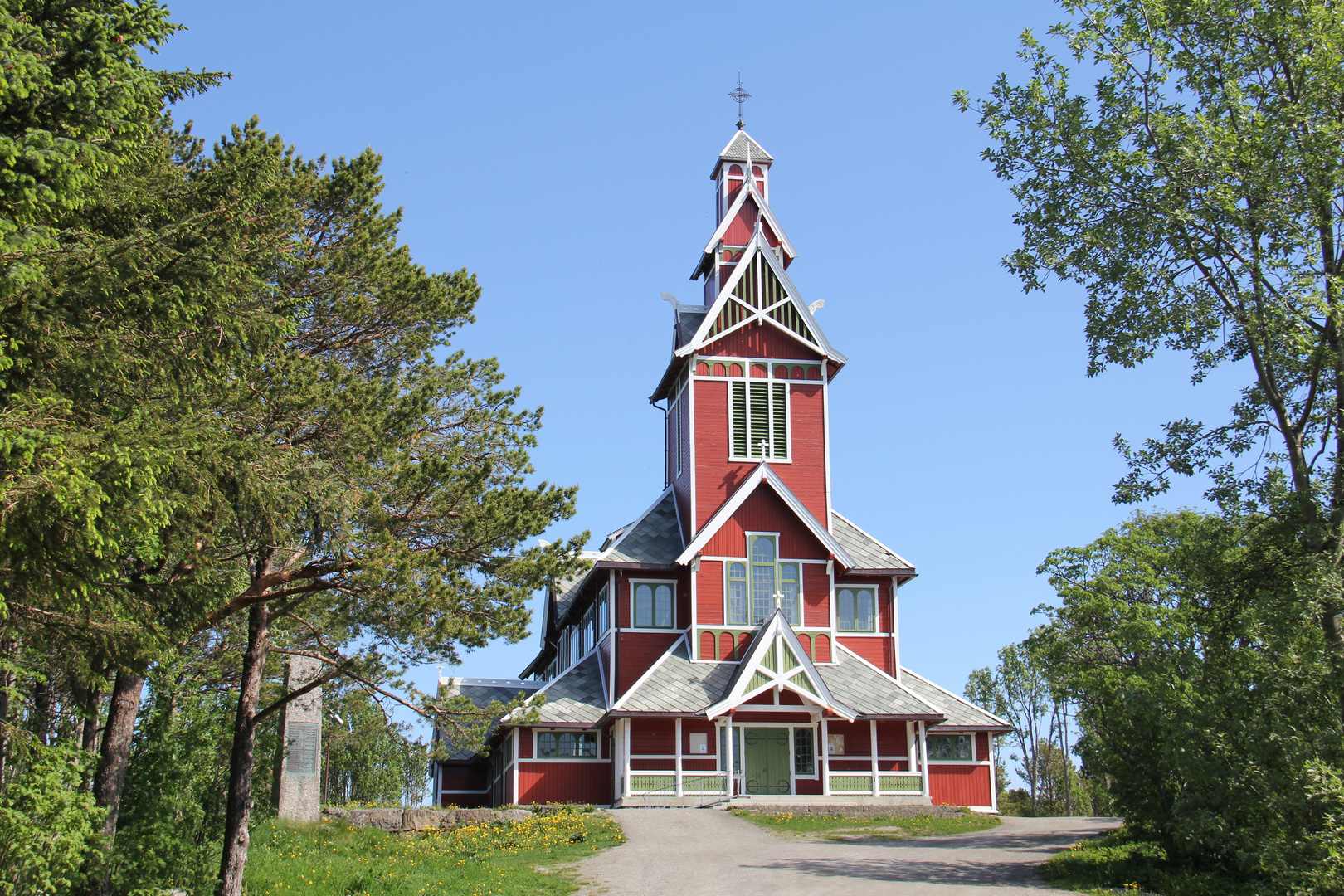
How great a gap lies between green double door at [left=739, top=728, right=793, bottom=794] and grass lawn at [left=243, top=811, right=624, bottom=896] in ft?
19.9

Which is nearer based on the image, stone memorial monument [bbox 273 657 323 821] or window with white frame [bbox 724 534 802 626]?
stone memorial monument [bbox 273 657 323 821]

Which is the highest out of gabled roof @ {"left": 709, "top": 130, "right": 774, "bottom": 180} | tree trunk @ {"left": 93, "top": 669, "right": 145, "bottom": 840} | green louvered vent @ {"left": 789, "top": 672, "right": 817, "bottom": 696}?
gabled roof @ {"left": 709, "top": 130, "right": 774, "bottom": 180}

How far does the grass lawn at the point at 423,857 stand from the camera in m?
18.6

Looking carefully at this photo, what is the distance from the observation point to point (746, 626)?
33750 millimetres

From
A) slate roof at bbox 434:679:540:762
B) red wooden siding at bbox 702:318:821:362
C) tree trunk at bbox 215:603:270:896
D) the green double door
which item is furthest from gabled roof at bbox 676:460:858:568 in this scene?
tree trunk at bbox 215:603:270:896

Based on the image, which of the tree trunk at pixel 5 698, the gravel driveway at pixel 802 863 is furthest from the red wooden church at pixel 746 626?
the tree trunk at pixel 5 698

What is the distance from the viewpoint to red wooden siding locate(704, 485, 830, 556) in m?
34.5

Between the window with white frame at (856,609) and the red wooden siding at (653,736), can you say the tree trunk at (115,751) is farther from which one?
the window with white frame at (856,609)

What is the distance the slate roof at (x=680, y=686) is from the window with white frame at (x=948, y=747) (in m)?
6.34

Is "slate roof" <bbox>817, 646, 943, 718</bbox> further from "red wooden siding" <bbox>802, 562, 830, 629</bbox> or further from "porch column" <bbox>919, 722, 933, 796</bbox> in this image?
"red wooden siding" <bbox>802, 562, 830, 629</bbox>

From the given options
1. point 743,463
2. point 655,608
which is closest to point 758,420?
point 743,463

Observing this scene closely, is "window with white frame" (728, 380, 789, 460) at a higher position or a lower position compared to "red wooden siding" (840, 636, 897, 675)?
higher

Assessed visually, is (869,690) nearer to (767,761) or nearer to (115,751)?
(767,761)

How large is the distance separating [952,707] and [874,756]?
3.65 metres
